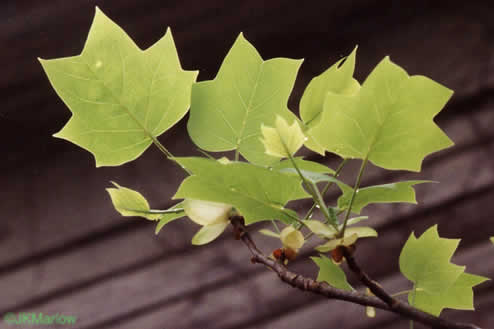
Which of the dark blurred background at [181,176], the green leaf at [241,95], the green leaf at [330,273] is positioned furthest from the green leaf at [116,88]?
the dark blurred background at [181,176]

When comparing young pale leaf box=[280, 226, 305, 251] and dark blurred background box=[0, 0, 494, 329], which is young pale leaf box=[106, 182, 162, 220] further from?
dark blurred background box=[0, 0, 494, 329]

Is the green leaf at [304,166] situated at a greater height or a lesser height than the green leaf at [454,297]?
greater

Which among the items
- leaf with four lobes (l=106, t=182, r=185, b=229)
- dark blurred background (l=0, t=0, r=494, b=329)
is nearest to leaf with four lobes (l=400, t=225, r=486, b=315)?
leaf with four lobes (l=106, t=182, r=185, b=229)

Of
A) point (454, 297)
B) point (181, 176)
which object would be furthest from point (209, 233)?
point (181, 176)

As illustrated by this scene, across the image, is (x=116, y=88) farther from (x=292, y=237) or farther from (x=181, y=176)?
(x=181, y=176)

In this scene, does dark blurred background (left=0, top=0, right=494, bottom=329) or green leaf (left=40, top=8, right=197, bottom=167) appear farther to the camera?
dark blurred background (left=0, top=0, right=494, bottom=329)

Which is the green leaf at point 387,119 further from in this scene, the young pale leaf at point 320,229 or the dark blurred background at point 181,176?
the dark blurred background at point 181,176
